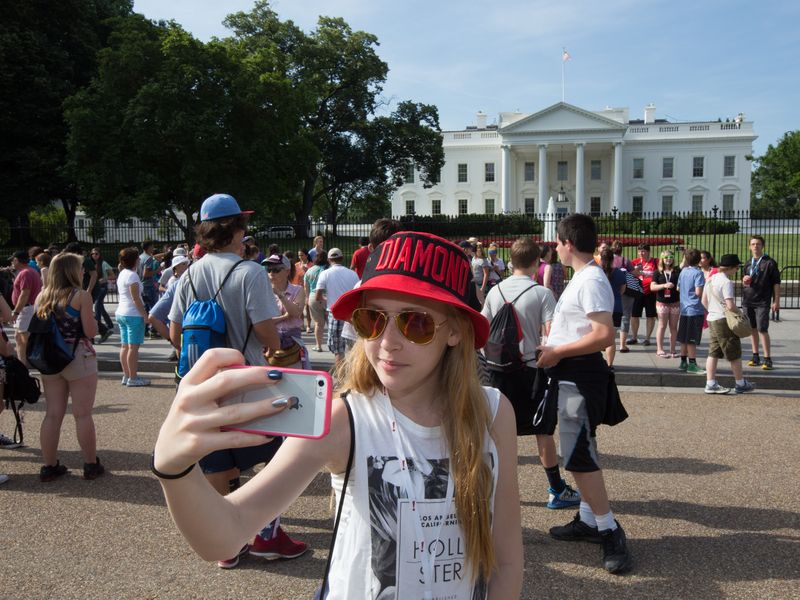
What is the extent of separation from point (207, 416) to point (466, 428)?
30.4 inches

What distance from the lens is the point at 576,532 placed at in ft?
13.5

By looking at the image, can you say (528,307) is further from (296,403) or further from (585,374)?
(296,403)

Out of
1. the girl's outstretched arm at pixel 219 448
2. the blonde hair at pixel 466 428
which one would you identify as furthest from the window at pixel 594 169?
the girl's outstretched arm at pixel 219 448

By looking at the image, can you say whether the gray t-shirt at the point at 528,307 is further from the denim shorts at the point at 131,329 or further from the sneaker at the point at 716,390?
the denim shorts at the point at 131,329

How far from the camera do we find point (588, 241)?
400 cm

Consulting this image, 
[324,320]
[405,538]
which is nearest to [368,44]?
[324,320]

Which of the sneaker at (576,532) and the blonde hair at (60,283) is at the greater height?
the blonde hair at (60,283)

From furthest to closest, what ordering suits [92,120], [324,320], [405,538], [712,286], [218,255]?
[92,120], [324,320], [712,286], [218,255], [405,538]

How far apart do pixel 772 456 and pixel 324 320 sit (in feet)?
23.6

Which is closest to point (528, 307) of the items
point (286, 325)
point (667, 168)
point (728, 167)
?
point (286, 325)

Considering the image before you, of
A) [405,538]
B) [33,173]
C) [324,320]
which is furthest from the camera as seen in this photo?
[33,173]

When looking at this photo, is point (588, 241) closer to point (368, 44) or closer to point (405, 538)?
point (405, 538)

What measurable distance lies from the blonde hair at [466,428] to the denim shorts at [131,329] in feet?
24.9

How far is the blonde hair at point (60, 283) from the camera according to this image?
16.7 feet
